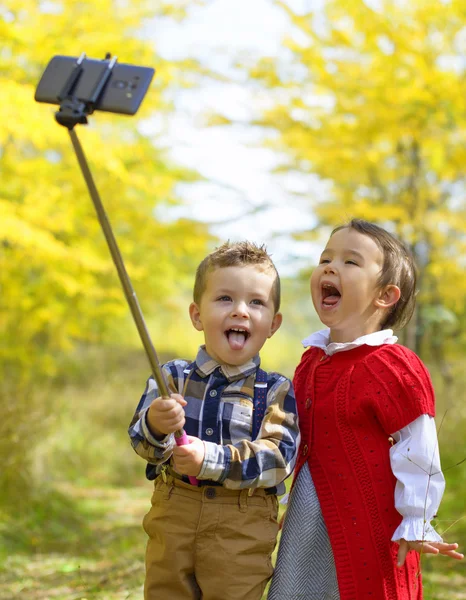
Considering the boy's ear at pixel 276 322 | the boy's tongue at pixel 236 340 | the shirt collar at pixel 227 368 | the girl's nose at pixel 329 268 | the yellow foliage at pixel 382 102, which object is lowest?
the shirt collar at pixel 227 368

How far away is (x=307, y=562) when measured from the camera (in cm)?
215

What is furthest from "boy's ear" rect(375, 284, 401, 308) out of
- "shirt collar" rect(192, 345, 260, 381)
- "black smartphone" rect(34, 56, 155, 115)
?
"black smartphone" rect(34, 56, 155, 115)

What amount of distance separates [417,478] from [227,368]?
58 centimetres

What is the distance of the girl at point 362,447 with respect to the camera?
203 cm

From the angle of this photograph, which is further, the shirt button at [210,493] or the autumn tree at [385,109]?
the autumn tree at [385,109]

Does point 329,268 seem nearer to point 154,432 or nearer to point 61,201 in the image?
point 154,432

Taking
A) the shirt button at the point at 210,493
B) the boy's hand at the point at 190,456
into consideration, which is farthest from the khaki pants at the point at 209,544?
the boy's hand at the point at 190,456

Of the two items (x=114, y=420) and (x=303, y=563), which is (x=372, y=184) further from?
(x=303, y=563)

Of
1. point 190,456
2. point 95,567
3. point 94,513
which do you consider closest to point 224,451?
point 190,456

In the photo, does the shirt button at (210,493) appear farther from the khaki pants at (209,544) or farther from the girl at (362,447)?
the girl at (362,447)

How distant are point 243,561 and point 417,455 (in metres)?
0.53

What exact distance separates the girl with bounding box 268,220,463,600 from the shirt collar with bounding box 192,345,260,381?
23cm

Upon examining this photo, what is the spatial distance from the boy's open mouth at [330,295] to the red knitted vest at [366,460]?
164 mm

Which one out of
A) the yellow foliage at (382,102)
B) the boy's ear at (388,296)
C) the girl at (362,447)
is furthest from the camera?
the yellow foliage at (382,102)
